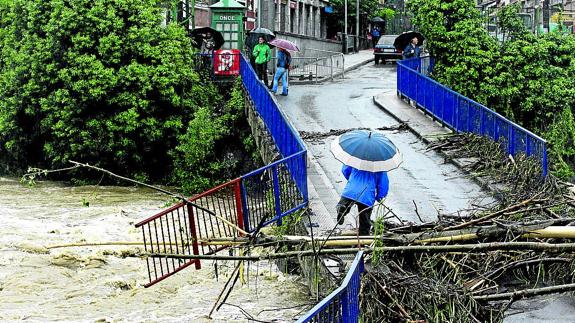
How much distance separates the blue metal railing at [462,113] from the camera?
655 inches

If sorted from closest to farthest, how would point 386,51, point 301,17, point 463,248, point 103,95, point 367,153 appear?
point 463,248 < point 367,153 < point 103,95 < point 386,51 < point 301,17

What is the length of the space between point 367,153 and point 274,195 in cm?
249

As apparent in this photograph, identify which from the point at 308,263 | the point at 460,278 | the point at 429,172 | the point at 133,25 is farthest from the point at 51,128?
the point at 460,278

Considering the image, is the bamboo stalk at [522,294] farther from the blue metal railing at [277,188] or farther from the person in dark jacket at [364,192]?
the blue metal railing at [277,188]

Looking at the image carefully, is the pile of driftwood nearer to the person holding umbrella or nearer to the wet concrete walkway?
the person holding umbrella

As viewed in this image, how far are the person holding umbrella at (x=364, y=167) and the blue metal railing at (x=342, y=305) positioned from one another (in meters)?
3.03

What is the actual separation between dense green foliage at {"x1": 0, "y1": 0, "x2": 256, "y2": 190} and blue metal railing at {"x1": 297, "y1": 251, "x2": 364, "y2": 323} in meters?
18.0

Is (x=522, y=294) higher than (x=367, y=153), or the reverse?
(x=367, y=153)

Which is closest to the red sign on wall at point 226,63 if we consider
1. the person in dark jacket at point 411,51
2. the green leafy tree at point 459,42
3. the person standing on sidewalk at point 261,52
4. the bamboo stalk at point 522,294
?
the person standing on sidewalk at point 261,52

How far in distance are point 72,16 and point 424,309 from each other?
1921 centimetres

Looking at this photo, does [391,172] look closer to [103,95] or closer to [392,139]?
[392,139]

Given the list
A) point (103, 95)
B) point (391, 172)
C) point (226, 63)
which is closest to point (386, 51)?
point (226, 63)

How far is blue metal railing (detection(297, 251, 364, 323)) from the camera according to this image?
20.5ft

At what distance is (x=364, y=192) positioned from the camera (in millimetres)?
11766
